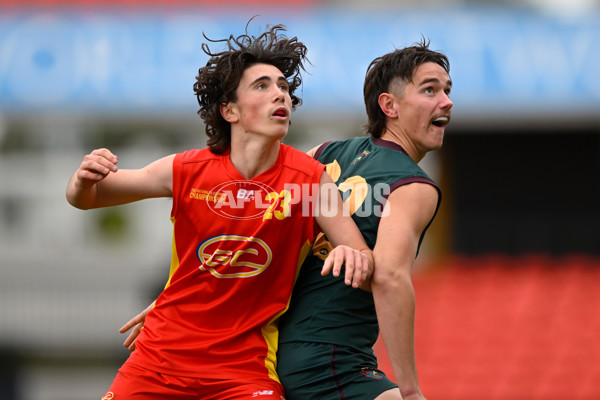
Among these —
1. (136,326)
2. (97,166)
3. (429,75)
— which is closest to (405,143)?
(429,75)

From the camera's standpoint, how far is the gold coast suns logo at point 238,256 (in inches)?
156

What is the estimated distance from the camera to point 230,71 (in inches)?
165

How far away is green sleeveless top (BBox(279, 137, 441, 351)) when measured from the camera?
408cm

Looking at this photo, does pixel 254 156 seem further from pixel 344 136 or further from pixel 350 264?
pixel 344 136

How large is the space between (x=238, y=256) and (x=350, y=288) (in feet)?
1.79

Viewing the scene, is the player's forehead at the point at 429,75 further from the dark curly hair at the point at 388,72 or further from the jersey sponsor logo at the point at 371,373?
the jersey sponsor logo at the point at 371,373

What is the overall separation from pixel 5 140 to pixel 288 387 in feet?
49.7

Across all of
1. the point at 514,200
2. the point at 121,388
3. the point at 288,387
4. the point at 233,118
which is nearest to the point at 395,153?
the point at 233,118

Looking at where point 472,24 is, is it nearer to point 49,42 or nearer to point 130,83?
point 130,83

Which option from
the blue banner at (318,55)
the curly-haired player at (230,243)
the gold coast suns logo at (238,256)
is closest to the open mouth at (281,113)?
the curly-haired player at (230,243)

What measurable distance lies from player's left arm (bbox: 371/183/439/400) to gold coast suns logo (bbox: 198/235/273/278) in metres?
0.51

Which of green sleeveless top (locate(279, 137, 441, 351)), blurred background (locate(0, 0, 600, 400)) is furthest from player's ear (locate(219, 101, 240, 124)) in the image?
blurred background (locate(0, 0, 600, 400))

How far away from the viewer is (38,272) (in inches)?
661

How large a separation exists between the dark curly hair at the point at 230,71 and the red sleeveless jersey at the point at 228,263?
254 millimetres
